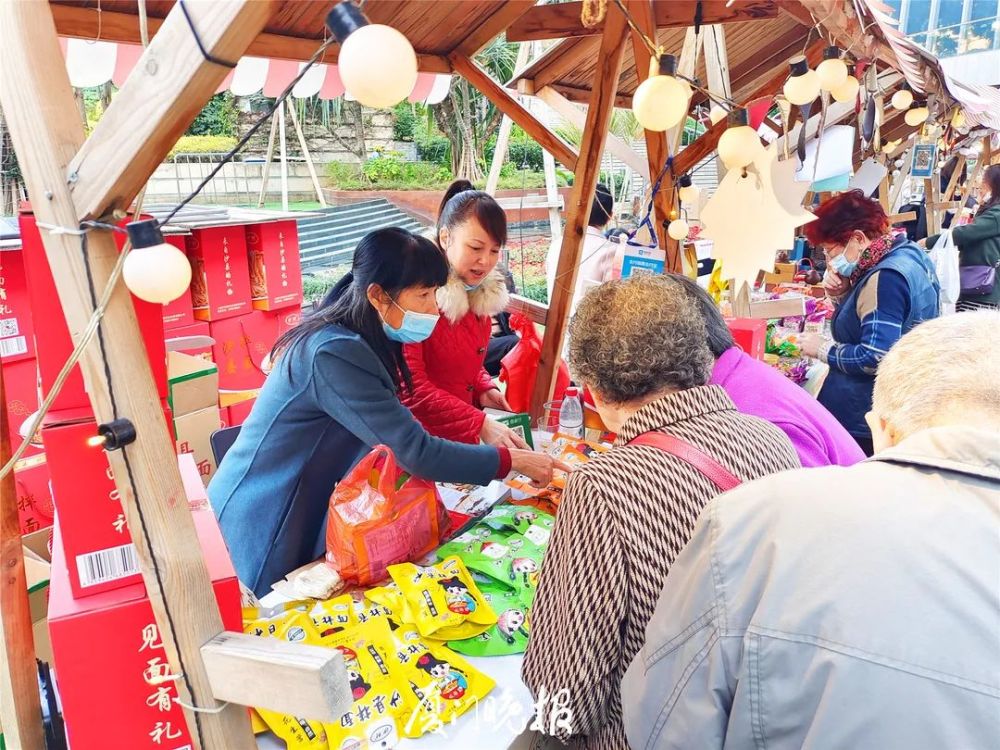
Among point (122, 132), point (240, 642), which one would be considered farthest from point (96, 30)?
point (240, 642)

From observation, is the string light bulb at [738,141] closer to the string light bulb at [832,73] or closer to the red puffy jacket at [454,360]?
the string light bulb at [832,73]

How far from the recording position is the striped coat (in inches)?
44.4

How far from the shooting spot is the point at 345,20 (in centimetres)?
75

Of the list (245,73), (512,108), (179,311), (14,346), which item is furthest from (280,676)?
(179,311)

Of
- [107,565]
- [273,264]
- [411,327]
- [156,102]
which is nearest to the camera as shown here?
[156,102]

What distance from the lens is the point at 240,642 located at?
1020 mm

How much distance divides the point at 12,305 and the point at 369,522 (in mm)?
2303

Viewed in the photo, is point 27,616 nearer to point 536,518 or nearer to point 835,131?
point 536,518

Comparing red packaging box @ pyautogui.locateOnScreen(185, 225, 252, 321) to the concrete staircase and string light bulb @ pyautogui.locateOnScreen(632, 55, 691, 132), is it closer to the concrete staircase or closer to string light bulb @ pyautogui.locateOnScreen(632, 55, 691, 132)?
string light bulb @ pyautogui.locateOnScreen(632, 55, 691, 132)

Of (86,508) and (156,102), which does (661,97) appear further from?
(86,508)

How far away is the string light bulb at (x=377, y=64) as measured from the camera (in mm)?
701

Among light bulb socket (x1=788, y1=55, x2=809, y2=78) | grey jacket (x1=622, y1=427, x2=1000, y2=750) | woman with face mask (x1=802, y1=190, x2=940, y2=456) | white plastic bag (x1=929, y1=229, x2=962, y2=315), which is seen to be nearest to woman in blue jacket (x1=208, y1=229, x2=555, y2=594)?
grey jacket (x1=622, y1=427, x2=1000, y2=750)

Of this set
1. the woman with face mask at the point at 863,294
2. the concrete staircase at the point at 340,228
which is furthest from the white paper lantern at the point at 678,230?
the concrete staircase at the point at 340,228

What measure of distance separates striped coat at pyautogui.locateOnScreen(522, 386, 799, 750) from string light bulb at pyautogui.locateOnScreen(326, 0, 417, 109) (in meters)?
0.72
